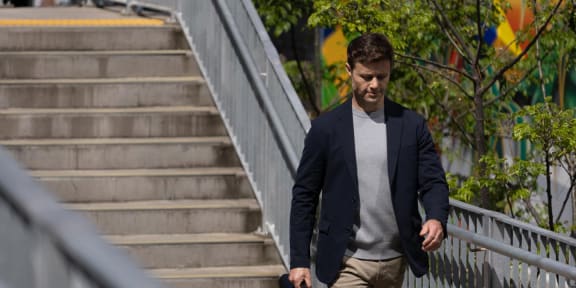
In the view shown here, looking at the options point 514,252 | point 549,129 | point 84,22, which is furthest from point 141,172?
point 514,252

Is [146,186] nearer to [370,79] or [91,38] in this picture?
[91,38]

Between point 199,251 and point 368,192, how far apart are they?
130 inches

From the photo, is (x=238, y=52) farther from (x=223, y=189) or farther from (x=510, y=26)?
(x=510, y=26)

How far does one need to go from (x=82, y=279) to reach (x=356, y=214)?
290 centimetres

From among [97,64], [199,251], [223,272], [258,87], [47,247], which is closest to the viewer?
[47,247]

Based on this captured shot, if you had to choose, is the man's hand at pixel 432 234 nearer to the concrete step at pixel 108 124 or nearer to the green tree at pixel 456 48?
the concrete step at pixel 108 124

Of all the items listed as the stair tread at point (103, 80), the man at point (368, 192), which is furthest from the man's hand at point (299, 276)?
the stair tread at point (103, 80)

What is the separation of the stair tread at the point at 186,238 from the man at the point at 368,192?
316cm

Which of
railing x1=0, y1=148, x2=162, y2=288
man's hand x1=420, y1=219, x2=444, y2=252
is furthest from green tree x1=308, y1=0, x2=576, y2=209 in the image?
railing x1=0, y1=148, x2=162, y2=288

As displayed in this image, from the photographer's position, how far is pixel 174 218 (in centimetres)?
958

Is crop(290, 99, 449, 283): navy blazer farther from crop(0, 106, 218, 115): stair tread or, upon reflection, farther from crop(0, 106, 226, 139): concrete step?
crop(0, 106, 218, 115): stair tread

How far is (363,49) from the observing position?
19.4 ft

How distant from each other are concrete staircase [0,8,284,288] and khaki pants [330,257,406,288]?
2.77 metres

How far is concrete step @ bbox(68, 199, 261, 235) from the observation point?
9.55m
